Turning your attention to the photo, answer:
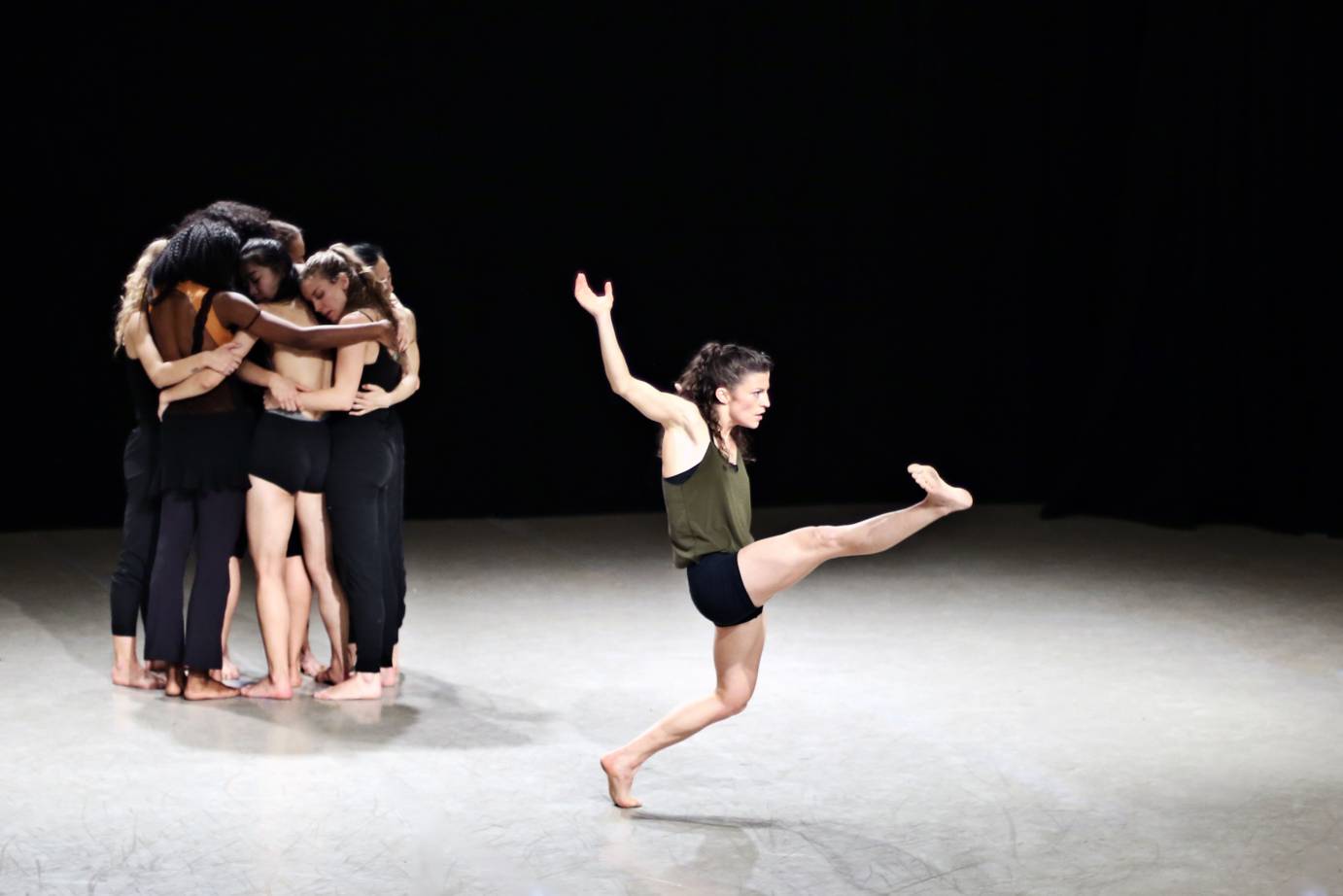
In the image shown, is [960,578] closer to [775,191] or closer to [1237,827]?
[775,191]

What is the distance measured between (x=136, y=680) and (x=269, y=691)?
458 mm

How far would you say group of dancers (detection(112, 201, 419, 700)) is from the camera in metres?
4.71

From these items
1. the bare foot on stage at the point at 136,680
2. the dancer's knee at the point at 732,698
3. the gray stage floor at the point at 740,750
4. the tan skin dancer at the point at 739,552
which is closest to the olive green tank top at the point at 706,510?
the tan skin dancer at the point at 739,552

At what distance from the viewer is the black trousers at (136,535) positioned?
16.1 feet

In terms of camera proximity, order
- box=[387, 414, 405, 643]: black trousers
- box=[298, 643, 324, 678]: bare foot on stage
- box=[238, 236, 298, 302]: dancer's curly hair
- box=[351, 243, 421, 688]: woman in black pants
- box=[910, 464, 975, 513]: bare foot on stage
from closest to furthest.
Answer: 1. box=[910, 464, 975, 513]: bare foot on stage
2. box=[238, 236, 298, 302]: dancer's curly hair
3. box=[351, 243, 421, 688]: woman in black pants
4. box=[387, 414, 405, 643]: black trousers
5. box=[298, 643, 324, 678]: bare foot on stage

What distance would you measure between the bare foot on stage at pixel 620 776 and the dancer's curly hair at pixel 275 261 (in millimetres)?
1793

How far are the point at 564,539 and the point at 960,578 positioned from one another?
6.56 feet

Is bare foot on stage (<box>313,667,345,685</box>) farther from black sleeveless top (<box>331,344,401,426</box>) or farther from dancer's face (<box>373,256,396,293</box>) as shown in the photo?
dancer's face (<box>373,256,396,293</box>)

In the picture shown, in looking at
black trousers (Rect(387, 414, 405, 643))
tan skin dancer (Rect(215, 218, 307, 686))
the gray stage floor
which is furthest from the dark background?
black trousers (Rect(387, 414, 405, 643))

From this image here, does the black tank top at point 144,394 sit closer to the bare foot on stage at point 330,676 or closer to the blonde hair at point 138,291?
the blonde hair at point 138,291

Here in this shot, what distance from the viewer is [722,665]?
3.75m

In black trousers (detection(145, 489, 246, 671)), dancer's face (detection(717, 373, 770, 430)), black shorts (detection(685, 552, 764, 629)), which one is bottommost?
black trousers (detection(145, 489, 246, 671))

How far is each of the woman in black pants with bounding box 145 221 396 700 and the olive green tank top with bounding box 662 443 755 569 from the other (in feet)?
4.54

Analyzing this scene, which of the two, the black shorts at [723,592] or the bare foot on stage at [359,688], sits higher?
the black shorts at [723,592]
